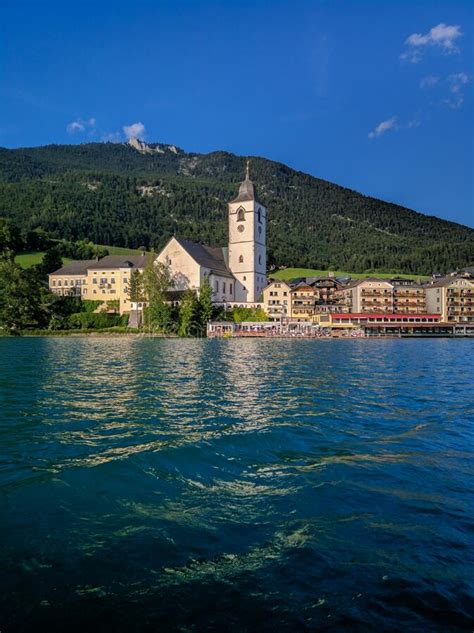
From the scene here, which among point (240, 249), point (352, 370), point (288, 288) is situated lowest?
point (352, 370)

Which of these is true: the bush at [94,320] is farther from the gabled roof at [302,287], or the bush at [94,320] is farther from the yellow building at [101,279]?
the gabled roof at [302,287]

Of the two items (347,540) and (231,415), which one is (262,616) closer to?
(347,540)

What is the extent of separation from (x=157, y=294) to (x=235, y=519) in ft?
283

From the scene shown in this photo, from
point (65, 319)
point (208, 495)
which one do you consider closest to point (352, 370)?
point (208, 495)

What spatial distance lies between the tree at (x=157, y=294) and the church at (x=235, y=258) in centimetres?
602

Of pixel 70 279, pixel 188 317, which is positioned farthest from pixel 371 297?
pixel 70 279

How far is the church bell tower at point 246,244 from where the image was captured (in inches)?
4333

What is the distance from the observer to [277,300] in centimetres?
10862

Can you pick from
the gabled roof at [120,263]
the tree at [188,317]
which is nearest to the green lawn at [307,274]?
the gabled roof at [120,263]

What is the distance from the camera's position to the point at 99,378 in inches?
1009

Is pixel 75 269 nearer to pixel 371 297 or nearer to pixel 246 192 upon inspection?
pixel 246 192

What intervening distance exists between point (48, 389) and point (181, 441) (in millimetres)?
11513

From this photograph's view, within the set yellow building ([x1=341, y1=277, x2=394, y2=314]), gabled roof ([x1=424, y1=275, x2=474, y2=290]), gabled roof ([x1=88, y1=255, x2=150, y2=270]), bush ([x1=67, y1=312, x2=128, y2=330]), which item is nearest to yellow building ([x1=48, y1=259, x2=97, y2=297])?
gabled roof ([x1=88, y1=255, x2=150, y2=270])

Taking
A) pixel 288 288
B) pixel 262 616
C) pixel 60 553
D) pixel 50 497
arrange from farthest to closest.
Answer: pixel 288 288 → pixel 50 497 → pixel 60 553 → pixel 262 616
